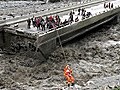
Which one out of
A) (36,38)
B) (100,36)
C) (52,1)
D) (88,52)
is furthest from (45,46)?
(52,1)

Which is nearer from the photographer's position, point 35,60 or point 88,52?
point 35,60

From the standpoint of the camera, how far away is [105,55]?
1104 inches

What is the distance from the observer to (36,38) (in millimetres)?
23859

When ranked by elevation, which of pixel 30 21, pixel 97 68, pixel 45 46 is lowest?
pixel 97 68

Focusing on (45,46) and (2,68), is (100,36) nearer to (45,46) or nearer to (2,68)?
(45,46)

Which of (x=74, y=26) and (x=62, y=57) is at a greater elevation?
(x=74, y=26)

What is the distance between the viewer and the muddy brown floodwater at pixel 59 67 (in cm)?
2103

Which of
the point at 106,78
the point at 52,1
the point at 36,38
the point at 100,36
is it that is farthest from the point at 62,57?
the point at 52,1

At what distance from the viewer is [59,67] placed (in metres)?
24.0

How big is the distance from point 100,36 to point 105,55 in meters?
8.31

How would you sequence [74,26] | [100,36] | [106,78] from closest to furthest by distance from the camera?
[106,78]
[74,26]
[100,36]

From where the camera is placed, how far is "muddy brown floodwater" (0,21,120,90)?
2103cm

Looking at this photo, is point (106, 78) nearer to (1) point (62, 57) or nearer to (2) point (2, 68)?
(1) point (62, 57)

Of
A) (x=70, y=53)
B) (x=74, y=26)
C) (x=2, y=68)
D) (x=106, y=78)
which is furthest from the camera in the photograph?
(x=74, y=26)
